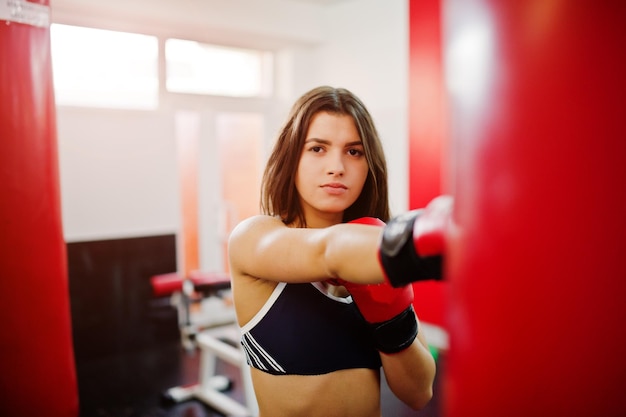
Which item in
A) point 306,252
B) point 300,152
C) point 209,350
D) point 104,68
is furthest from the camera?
point 104,68

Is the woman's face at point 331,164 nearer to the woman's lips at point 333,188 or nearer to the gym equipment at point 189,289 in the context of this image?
the woman's lips at point 333,188

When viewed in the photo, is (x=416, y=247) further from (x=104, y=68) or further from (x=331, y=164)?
(x=104, y=68)

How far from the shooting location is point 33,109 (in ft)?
5.39

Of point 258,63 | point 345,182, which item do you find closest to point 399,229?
point 345,182

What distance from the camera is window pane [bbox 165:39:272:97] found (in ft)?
14.5

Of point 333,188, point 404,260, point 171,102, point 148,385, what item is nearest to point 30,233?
point 333,188

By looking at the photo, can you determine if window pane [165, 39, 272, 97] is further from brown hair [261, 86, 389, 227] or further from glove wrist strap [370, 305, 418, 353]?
A: glove wrist strap [370, 305, 418, 353]

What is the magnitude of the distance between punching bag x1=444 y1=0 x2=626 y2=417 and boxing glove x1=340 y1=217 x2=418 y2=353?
0.42m

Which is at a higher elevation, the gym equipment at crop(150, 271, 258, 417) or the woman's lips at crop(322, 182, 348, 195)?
the woman's lips at crop(322, 182, 348, 195)

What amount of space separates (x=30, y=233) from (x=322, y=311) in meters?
1.04

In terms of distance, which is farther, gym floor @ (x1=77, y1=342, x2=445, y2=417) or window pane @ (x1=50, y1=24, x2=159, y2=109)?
window pane @ (x1=50, y1=24, x2=159, y2=109)

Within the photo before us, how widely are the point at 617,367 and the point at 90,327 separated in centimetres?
403

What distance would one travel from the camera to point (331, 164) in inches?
42.4

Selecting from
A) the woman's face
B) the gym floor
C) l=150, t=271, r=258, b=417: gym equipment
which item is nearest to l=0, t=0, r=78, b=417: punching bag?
the woman's face
